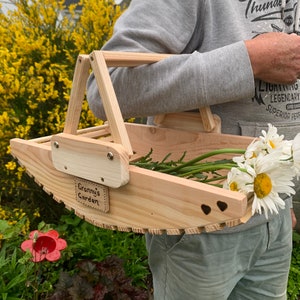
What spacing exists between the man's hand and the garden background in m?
1.15

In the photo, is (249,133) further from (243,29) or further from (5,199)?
(5,199)

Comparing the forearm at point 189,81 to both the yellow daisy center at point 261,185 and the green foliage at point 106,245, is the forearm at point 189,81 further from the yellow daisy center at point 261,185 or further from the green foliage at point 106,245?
the green foliage at point 106,245

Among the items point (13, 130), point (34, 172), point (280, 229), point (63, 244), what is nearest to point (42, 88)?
point (13, 130)

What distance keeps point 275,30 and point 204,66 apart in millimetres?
263

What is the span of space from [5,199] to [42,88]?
0.70 meters

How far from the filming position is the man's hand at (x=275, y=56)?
0.68 meters

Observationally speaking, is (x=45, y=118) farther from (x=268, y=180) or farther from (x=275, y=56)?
(x=268, y=180)

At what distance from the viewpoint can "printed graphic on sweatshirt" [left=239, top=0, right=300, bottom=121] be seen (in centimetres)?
80

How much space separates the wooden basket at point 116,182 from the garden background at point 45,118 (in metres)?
0.96

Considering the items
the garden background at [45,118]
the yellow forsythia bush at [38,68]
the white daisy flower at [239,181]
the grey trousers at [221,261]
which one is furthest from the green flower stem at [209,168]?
the yellow forsythia bush at [38,68]

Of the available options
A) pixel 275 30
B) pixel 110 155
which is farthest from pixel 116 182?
pixel 275 30

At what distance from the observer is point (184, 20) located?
74 centimetres

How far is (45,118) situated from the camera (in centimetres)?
187

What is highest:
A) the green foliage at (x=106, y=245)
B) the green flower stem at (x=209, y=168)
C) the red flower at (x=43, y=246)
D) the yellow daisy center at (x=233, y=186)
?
the yellow daisy center at (x=233, y=186)
